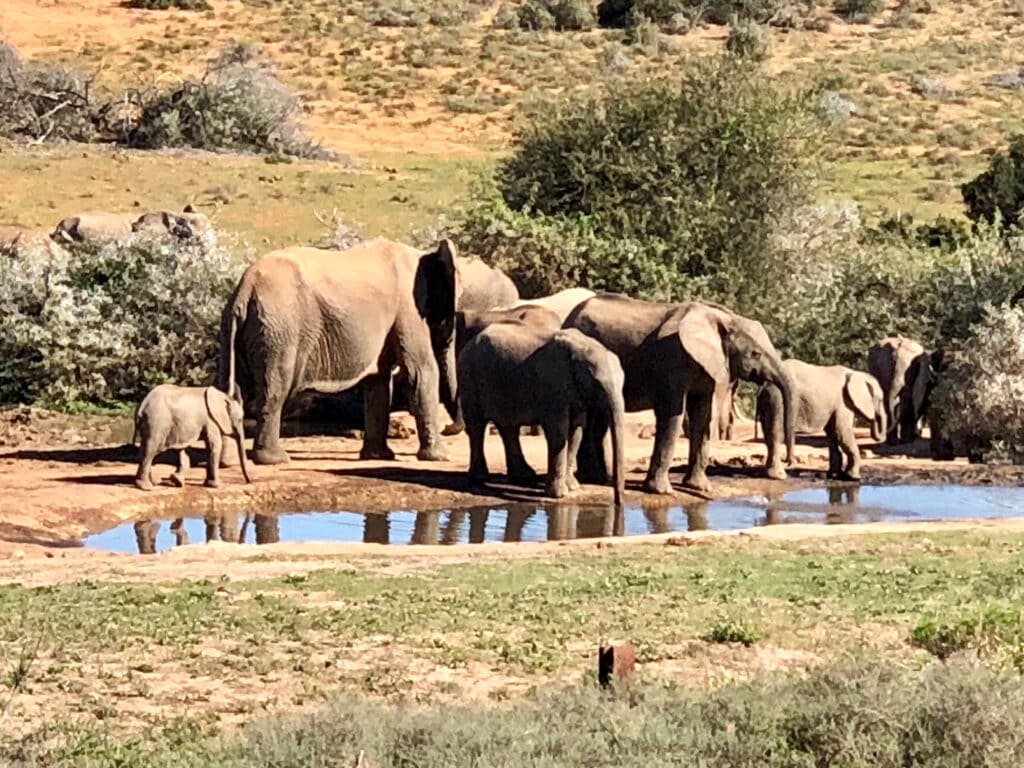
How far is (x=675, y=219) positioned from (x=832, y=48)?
40121mm

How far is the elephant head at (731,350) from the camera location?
18234 mm

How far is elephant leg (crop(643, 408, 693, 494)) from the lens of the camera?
1797cm

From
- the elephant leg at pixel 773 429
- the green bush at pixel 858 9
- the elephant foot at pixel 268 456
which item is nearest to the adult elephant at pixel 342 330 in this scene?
the elephant foot at pixel 268 456

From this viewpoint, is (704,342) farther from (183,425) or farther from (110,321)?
(110,321)

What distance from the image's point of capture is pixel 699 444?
1833 cm

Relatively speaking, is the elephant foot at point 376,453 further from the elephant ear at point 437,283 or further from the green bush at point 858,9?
the green bush at point 858,9

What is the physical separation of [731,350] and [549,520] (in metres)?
3.24

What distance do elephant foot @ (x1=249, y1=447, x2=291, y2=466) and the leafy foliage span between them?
7.62m

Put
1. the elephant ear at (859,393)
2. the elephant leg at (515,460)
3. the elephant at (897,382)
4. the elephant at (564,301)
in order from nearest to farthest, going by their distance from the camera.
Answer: the elephant leg at (515,460)
the elephant at (564,301)
the elephant ear at (859,393)
the elephant at (897,382)

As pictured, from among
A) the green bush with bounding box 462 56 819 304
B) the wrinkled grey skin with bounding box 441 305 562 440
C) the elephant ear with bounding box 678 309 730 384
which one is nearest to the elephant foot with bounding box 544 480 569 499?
the wrinkled grey skin with bounding box 441 305 562 440

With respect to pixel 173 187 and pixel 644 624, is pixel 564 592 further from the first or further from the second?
pixel 173 187

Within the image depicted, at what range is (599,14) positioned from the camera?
225 ft

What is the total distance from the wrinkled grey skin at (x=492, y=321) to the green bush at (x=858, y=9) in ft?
167

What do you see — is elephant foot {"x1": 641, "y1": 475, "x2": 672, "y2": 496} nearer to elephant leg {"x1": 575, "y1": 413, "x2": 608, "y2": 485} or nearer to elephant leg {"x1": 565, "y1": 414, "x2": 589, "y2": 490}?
elephant leg {"x1": 575, "y1": 413, "x2": 608, "y2": 485}
